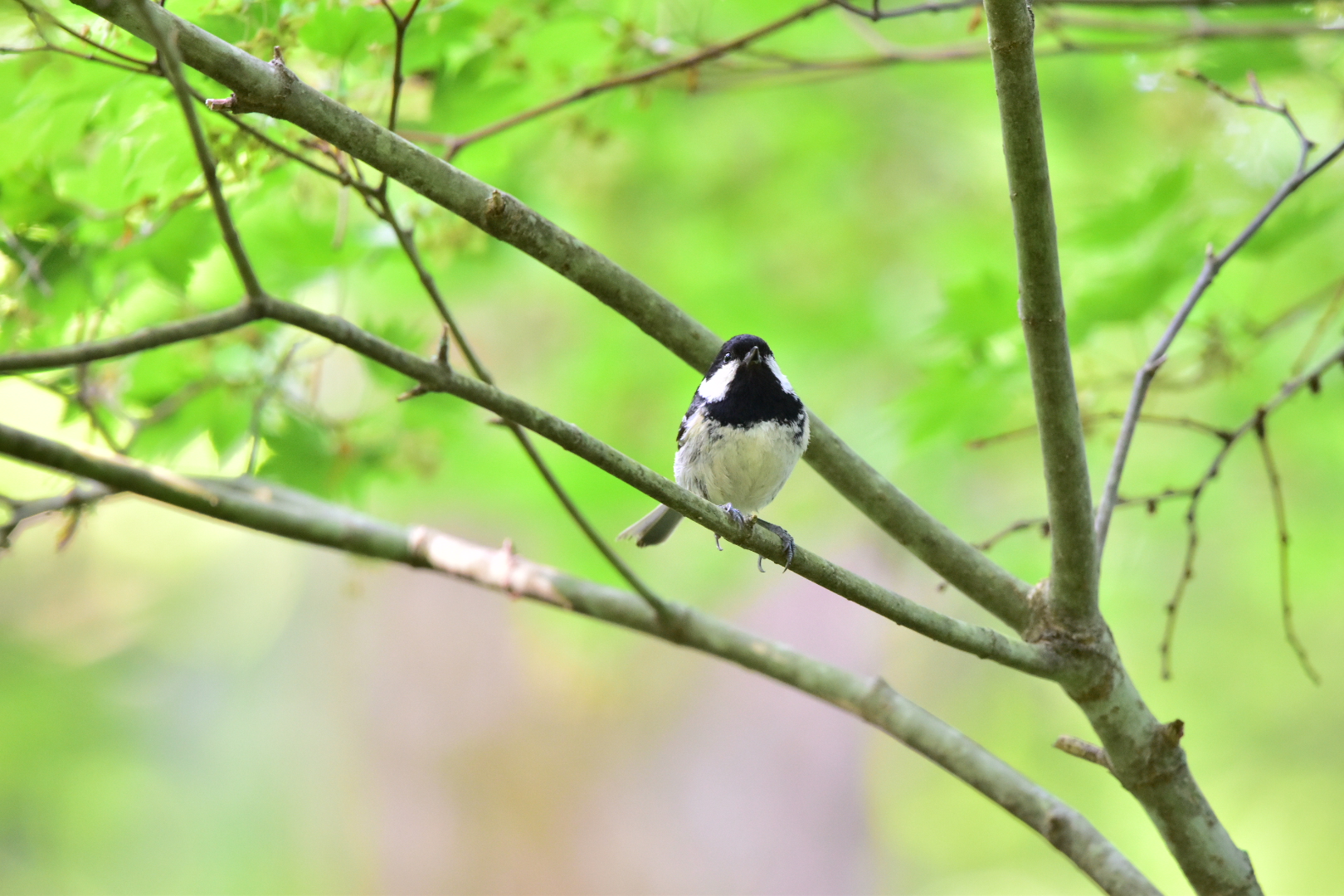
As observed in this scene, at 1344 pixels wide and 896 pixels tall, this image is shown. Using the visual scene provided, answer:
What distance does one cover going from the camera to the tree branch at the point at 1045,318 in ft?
5.22

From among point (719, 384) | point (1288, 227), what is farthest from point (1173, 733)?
point (1288, 227)

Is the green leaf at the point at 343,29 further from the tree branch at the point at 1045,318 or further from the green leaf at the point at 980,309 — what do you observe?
the green leaf at the point at 980,309

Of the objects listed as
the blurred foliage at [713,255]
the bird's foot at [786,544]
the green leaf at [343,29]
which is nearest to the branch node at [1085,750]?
the bird's foot at [786,544]

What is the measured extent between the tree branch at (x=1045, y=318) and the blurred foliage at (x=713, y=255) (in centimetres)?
82

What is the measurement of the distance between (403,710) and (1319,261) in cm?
737

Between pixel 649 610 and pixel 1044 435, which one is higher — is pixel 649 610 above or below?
below

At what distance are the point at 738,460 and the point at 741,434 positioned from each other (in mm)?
85

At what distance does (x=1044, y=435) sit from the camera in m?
1.91

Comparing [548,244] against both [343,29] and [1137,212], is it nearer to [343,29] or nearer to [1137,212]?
[343,29]

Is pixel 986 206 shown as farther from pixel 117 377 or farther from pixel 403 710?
pixel 403 710

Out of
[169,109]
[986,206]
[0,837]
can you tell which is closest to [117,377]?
[169,109]

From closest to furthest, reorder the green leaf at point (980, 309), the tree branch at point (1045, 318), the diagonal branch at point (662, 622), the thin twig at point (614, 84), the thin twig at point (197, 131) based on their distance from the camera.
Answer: the thin twig at point (197, 131) → the tree branch at point (1045, 318) → the diagonal branch at point (662, 622) → the thin twig at point (614, 84) → the green leaf at point (980, 309)

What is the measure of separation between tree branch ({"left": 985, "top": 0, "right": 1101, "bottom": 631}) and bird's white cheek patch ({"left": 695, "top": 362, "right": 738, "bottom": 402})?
945mm

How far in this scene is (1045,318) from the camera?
180 centimetres
